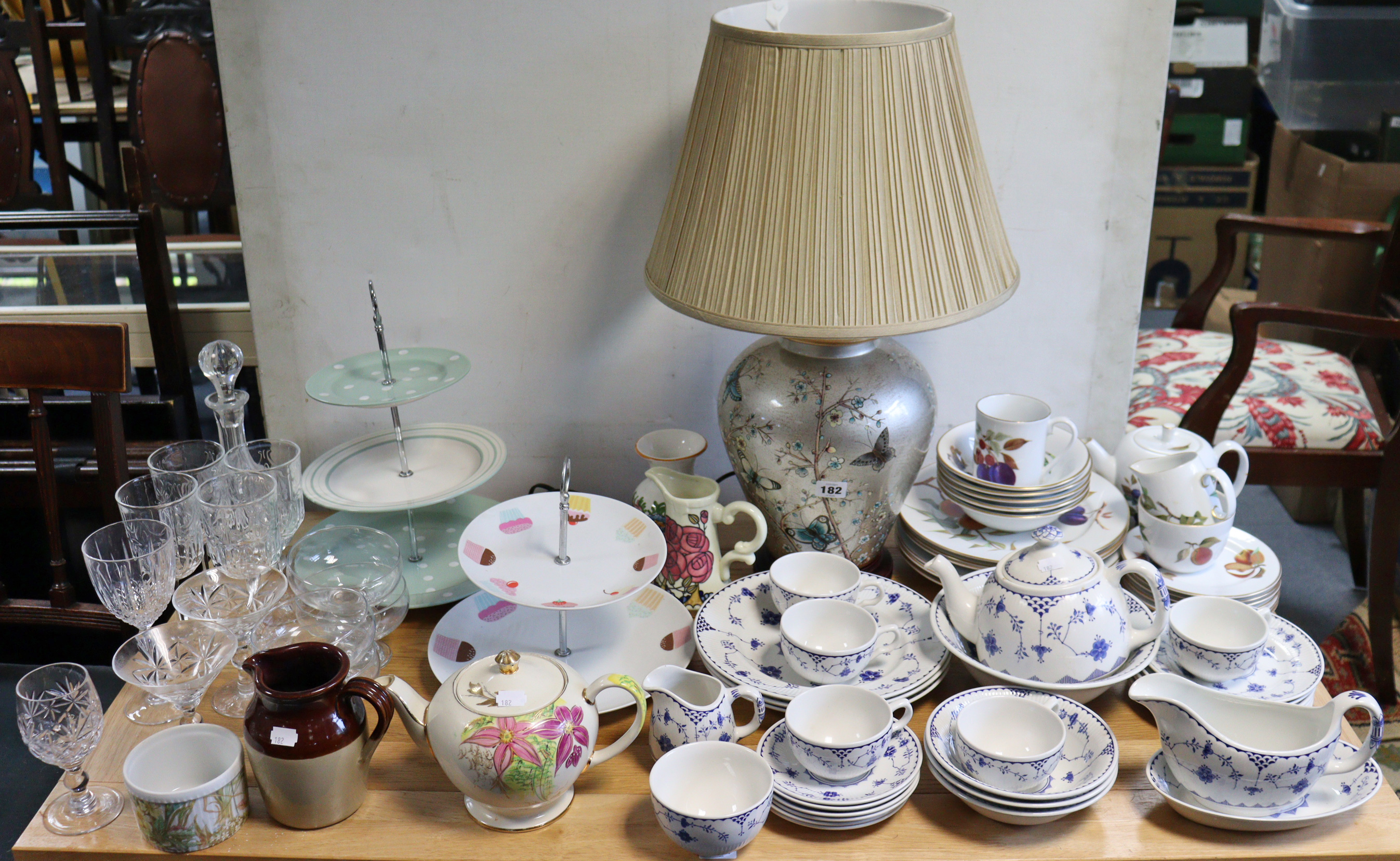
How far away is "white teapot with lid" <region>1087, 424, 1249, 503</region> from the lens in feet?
4.17

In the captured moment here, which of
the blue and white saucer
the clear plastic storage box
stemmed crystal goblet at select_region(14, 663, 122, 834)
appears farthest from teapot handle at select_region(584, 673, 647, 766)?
the clear plastic storage box

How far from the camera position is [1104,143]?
129 centimetres

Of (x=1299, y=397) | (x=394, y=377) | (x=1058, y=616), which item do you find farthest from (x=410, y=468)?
(x=1299, y=397)

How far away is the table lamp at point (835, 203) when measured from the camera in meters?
1.00

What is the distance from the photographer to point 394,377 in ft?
4.20

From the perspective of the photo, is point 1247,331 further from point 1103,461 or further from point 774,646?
point 774,646

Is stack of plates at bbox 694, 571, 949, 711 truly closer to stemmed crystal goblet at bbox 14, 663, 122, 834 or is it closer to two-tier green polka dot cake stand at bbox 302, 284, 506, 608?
two-tier green polka dot cake stand at bbox 302, 284, 506, 608

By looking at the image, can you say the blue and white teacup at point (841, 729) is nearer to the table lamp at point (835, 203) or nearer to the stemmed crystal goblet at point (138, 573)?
the table lamp at point (835, 203)

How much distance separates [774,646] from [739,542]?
0.47ft

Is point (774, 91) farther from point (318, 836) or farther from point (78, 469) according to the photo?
point (78, 469)

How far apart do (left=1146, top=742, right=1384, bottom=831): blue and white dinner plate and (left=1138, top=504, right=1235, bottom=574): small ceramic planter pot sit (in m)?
0.31

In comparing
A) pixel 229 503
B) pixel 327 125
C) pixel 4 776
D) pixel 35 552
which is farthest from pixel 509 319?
pixel 35 552

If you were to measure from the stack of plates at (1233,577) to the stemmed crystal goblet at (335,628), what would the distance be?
891mm

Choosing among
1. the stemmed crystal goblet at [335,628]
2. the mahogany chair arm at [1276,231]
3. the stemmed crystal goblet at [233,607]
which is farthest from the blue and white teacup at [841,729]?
the mahogany chair arm at [1276,231]
